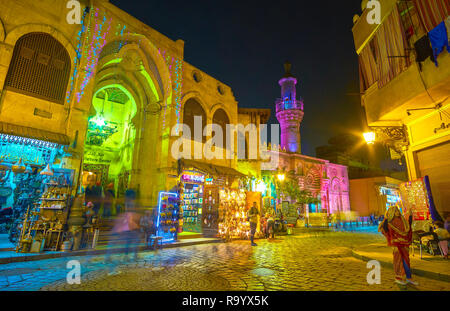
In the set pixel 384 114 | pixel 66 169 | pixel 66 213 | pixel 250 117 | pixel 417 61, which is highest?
pixel 250 117

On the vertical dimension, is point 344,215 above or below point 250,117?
below

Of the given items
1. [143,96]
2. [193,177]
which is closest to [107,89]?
[143,96]

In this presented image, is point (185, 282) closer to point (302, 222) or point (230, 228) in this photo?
point (230, 228)

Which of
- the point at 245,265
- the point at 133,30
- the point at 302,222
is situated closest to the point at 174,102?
the point at 133,30

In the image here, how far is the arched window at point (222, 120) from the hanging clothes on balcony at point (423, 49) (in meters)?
11.7

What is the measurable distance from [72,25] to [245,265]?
41.2 ft

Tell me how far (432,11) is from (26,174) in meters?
15.9

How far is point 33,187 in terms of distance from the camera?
895 centimetres

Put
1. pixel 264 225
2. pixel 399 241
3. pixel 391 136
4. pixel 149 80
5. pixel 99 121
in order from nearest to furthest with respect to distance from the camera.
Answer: pixel 399 241, pixel 391 136, pixel 264 225, pixel 149 80, pixel 99 121

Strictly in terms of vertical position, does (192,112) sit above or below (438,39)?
above

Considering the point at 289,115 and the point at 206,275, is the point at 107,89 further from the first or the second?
the point at 289,115

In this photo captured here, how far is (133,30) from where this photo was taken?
12820mm

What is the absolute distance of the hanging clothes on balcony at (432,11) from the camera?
698 centimetres

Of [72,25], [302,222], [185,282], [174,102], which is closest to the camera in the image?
[185,282]
